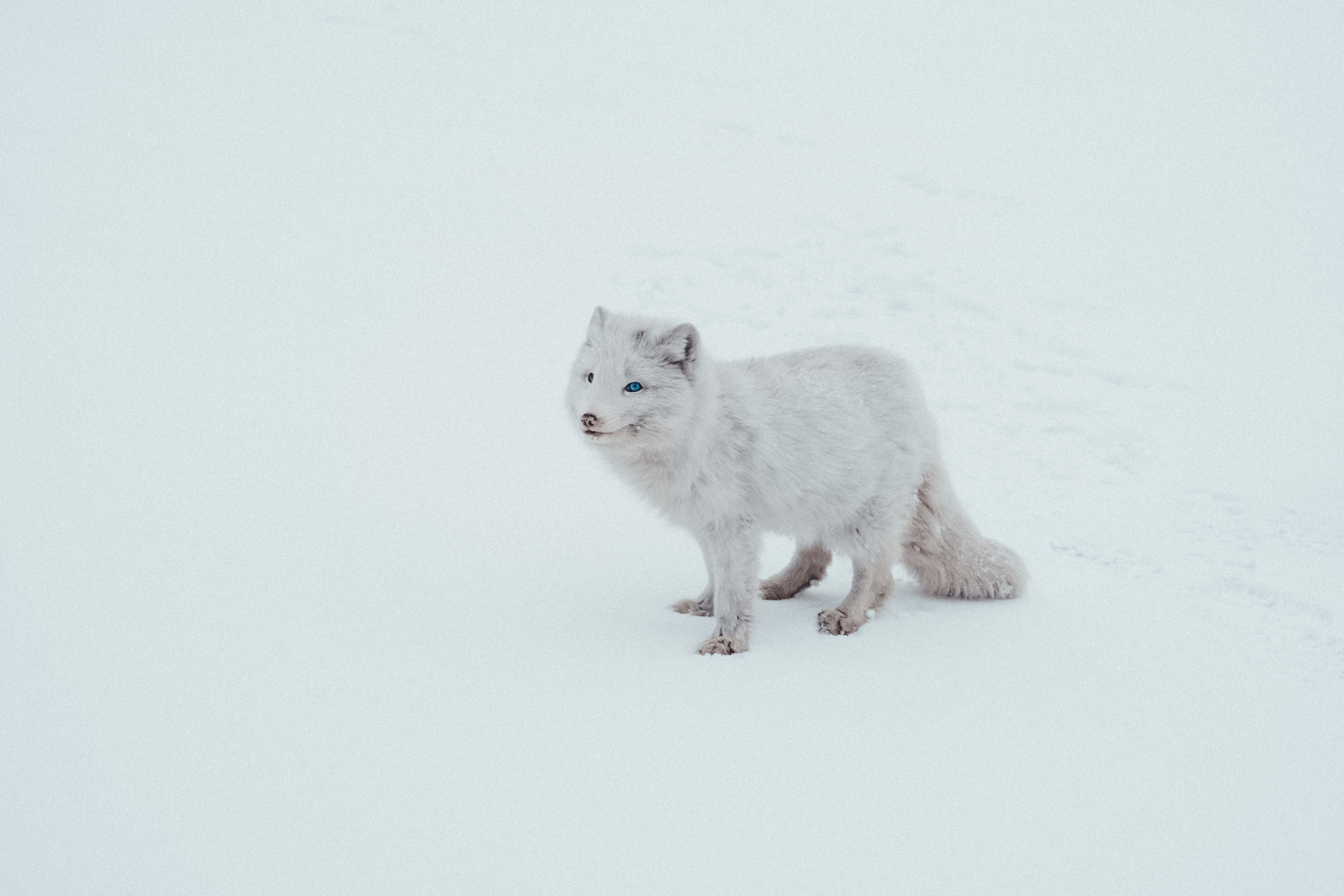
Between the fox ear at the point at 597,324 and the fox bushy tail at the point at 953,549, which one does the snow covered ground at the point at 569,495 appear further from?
the fox ear at the point at 597,324

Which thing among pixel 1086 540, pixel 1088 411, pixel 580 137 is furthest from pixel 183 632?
pixel 580 137

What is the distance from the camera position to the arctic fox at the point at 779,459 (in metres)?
3.60

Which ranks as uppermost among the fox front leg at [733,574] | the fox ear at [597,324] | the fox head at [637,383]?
the fox ear at [597,324]

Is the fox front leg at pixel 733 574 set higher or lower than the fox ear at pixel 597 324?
lower

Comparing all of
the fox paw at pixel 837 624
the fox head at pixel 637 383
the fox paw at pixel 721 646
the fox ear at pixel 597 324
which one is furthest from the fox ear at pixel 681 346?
the fox paw at pixel 837 624

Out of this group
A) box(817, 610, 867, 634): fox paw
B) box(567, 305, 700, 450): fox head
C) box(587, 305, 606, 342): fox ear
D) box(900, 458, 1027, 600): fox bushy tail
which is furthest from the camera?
box(900, 458, 1027, 600): fox bushy tail

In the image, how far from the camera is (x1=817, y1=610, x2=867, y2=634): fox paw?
402 centimetres

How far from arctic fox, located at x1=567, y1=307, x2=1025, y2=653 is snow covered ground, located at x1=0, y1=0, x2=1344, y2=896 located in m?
0.26

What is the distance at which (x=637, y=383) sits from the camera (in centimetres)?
355

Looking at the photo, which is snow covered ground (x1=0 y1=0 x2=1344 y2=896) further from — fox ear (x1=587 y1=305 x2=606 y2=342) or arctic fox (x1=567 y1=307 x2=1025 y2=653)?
fox ear (x1=587 y1=305 x2=606 y2=342)

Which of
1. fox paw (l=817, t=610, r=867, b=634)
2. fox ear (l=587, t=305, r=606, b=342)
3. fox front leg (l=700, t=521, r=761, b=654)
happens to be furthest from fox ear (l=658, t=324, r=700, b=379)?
fox paw (l=817, t=610, r=867, b=634)

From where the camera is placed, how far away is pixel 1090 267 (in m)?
9.78

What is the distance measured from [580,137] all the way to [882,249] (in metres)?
3.87

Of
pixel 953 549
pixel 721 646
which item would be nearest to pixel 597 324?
pixel 721 646
